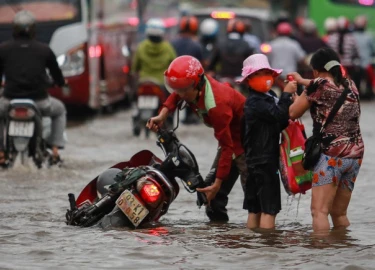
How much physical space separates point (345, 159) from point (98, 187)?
219cm

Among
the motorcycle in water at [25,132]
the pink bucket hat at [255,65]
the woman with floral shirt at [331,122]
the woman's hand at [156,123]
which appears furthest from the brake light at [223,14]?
the woman with floral shirt at [331,122]

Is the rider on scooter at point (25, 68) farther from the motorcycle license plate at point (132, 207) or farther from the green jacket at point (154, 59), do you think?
the green jacket at point (154, 59)

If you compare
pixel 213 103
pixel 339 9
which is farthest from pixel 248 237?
pixel 339 9

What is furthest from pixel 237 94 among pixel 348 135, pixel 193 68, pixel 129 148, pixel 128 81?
pixel 128 81

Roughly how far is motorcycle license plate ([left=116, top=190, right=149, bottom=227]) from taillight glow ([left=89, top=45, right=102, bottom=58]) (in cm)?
1063

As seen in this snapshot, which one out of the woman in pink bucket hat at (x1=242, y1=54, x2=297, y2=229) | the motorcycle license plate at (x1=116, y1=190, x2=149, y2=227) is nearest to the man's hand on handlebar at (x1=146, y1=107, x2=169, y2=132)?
the motorcycle license plate at (x1=116, y1=190, x2=149, y2=227)

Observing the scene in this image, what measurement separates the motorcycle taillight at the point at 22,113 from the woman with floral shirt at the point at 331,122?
5106 millimetres

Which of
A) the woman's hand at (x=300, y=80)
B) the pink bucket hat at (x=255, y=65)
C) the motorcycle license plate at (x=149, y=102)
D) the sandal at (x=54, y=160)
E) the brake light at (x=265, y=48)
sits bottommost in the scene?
the sandal at (x=54, y=160)

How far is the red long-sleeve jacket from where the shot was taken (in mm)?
9586

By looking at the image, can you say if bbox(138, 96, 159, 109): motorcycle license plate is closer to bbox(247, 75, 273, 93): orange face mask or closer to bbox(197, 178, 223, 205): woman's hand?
bbox(197, 178, 223, 205): woman's hand

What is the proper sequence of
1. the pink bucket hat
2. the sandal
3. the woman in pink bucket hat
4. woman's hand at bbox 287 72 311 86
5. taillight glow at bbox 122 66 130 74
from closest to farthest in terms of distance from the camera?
woman's hand at bbox 287 72 311 86 < the woman in pink bucket hat < the pink bucket hat < the sandal < taillight glow at bbox 122 66 130 74

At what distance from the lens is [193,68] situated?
963 cm

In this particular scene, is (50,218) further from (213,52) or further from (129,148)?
(213,52)

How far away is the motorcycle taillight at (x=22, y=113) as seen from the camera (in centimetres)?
1377
